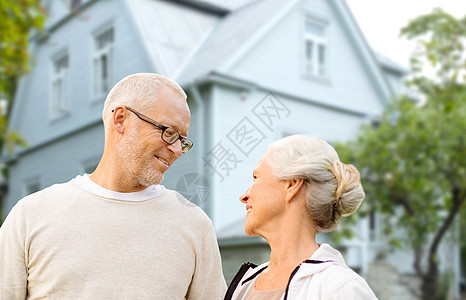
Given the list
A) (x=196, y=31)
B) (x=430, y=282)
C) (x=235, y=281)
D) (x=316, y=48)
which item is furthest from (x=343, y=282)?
(x=430, y=282)

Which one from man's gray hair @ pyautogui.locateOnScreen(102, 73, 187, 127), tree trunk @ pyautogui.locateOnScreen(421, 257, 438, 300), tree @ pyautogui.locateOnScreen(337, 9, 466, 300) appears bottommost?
tree trunk @ pyautogui.locateOnScreen(421, 257, 438, 300)

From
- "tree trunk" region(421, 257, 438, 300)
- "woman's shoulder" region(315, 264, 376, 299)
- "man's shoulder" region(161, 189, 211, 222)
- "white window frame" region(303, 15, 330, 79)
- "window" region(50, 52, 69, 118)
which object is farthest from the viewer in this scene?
"window" region(50, 52, 69, 118)

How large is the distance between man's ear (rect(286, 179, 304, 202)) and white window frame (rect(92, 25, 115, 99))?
34.7 feet

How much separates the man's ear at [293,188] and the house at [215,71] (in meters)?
7.35

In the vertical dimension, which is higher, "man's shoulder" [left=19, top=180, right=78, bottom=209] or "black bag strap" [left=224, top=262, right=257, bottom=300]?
"man's shoulder" [left=19, top=180, right=78, bottom=209]

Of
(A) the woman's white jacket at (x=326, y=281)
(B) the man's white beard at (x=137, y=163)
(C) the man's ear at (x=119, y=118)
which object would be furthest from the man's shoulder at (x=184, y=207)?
(A) the woman's white jacket at (x=326, y=281)

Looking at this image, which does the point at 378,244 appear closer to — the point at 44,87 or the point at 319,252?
the point at 44,87

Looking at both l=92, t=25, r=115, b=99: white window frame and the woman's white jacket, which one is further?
l=92, t=25, r=115, b=99: white window frame

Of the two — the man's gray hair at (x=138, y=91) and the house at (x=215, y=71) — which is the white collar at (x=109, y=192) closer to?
the man's gray hair at (x=138, y=91)

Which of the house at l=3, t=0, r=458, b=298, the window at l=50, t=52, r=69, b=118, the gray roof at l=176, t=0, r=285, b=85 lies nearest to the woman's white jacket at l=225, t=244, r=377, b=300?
the house at l=3, t=0, r=458, b=298

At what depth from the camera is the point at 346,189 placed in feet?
6.64

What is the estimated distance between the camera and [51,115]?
14305mm

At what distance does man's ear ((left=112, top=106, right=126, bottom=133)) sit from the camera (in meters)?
2.14

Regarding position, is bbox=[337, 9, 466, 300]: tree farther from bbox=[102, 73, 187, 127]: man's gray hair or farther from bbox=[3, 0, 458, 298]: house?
bbox=[102, 73, 187, 127]: man's gray hair
